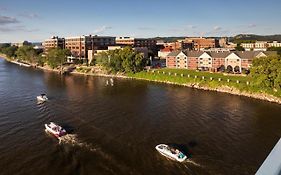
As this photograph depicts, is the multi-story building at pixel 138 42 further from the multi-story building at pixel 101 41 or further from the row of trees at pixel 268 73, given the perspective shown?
the row of trees at pixel 268 73

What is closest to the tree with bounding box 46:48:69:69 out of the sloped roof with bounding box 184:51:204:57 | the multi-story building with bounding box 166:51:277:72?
the multi-story building with bounding box 166:51:277:72

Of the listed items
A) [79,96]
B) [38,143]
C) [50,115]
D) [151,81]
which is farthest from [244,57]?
[38,143]

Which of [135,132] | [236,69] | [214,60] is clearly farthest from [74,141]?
[214,60]

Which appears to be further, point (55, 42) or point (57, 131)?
point (55, 42)

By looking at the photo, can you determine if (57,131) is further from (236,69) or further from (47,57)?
(47,57)

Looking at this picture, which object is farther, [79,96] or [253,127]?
[79,96]

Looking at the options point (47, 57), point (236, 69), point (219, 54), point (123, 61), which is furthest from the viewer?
point (47, 57)

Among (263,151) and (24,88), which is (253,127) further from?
(24,88)
